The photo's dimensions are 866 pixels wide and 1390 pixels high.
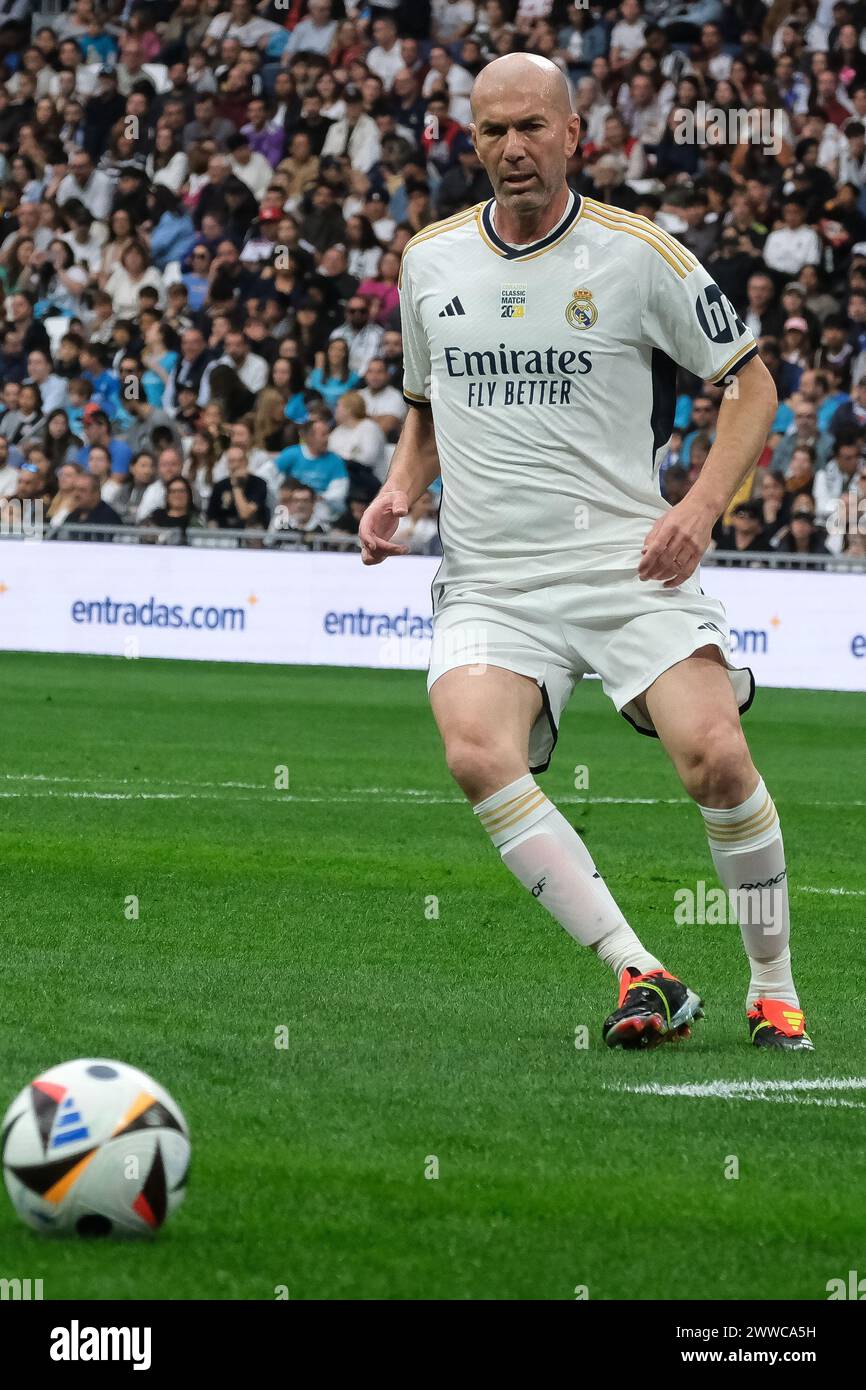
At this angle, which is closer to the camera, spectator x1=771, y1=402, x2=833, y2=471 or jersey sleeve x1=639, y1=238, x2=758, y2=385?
jersey sleeve x1=639, y1=238, x2=758, y2=385

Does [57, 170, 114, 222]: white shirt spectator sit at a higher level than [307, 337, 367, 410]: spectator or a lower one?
higher

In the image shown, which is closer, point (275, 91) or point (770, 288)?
point (770, 288)

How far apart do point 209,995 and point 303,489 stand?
14.7 m

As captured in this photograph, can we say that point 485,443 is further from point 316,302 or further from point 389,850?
point 316,302

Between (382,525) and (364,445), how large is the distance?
588 inches

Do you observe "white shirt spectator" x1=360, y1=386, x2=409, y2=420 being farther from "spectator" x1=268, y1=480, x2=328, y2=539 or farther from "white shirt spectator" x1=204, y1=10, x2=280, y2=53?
"white shirt spectator" x1=204, y1=10, x2=280, y2=53

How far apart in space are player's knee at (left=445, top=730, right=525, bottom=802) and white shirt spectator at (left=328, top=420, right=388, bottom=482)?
15270 millimetres

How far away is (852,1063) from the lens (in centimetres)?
566

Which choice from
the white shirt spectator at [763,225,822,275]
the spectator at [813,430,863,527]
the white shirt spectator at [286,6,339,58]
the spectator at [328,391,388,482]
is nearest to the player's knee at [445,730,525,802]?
the spectator at [813,430,863,527]

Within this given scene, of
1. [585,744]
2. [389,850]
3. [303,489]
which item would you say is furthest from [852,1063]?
[303,489]

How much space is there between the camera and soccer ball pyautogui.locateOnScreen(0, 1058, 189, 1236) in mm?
3877

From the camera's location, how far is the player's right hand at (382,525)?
20.2 ft

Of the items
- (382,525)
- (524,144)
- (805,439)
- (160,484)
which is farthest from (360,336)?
(524,144)

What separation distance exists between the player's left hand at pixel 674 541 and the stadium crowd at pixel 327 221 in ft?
43.4
